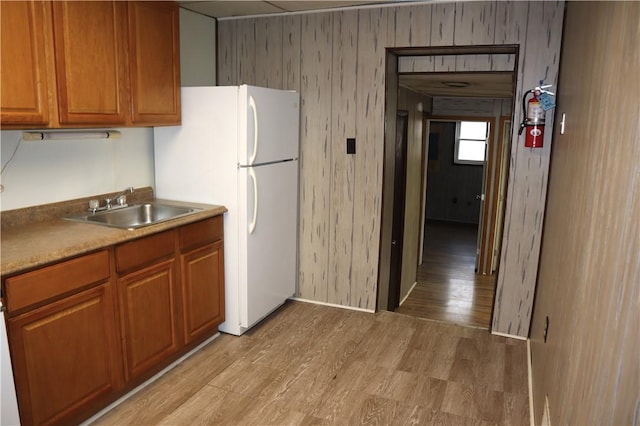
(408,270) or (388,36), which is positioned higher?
(388,36)

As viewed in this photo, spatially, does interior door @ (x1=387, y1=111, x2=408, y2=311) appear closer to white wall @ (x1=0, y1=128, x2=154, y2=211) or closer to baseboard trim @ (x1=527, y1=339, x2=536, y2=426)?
baseboard trim @ (x1=527, y1=339, x2=536, y2=426)

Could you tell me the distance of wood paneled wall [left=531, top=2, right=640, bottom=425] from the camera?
942mm

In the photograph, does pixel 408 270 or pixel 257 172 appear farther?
pixel 408 270

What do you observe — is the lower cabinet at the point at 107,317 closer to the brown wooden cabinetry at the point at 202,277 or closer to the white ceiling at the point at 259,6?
the brown wooden cabinetry at the point at 202,277

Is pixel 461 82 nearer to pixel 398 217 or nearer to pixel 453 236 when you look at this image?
pixel 398 217

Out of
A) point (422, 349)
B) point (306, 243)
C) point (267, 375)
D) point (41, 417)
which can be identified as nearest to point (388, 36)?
point (306, 243)

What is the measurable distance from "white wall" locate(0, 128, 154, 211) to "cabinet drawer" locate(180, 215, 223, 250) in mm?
677

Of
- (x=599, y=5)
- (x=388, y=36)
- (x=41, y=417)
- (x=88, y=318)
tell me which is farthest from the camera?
(x=388, y=36)

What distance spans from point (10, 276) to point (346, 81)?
263 centimetres

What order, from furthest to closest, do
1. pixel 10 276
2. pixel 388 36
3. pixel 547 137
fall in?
1. pixel 388 36
2. pixel 547 137
3. pixel 10 276

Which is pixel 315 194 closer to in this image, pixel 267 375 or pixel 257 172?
pixel 257 172

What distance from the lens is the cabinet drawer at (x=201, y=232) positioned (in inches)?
117

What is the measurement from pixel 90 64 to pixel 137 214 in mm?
1063

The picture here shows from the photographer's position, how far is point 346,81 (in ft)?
12.3
